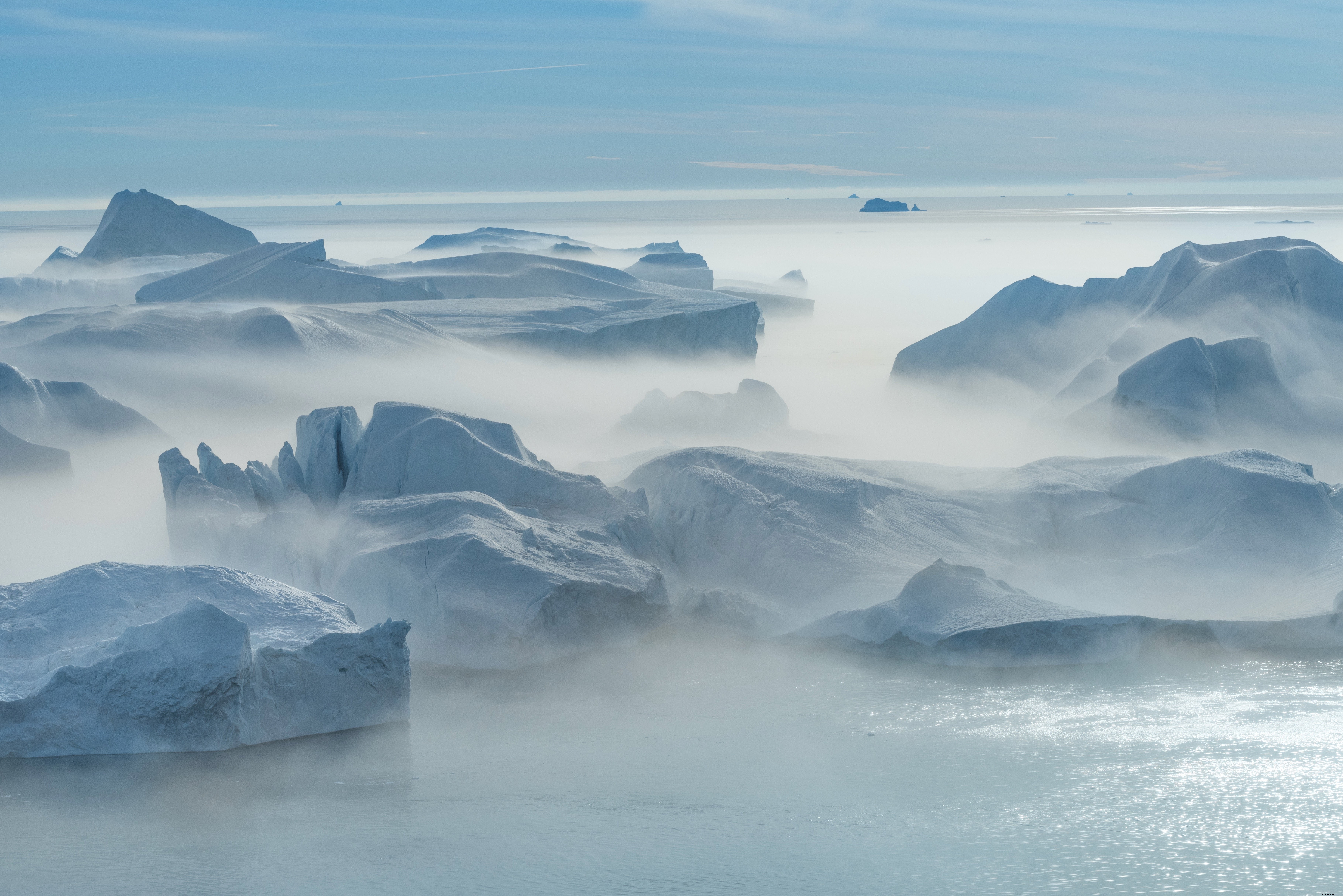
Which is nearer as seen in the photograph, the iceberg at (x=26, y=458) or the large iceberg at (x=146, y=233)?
the iceberg at (x=26, y=458)

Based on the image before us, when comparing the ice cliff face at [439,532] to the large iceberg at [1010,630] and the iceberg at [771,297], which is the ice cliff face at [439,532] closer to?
the large iceberg at [1010,630]

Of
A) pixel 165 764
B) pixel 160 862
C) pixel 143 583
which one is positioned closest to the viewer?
pixel 160 862

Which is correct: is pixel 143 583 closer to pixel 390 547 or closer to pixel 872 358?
pixel 390 547

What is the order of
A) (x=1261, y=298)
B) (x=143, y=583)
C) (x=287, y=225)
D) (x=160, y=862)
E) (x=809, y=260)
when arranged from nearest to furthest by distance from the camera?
(x=160, y=862) → (x=143, y=583) → (x=1261, y=298) → (x=809, y=260) → (x=287, y=225)

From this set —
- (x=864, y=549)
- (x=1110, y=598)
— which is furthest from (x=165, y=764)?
A: (x=1110, y=598)

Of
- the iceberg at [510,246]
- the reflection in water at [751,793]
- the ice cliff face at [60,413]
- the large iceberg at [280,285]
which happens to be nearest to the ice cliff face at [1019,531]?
the reflection in water at [751,793]

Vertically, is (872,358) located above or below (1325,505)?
above

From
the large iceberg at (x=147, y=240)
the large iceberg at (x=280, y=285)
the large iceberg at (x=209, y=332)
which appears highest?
the large iceberg at (x=147, y=240)

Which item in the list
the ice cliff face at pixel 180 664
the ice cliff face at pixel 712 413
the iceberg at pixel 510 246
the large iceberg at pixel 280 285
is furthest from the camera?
the iceberg at pixel 510 246
